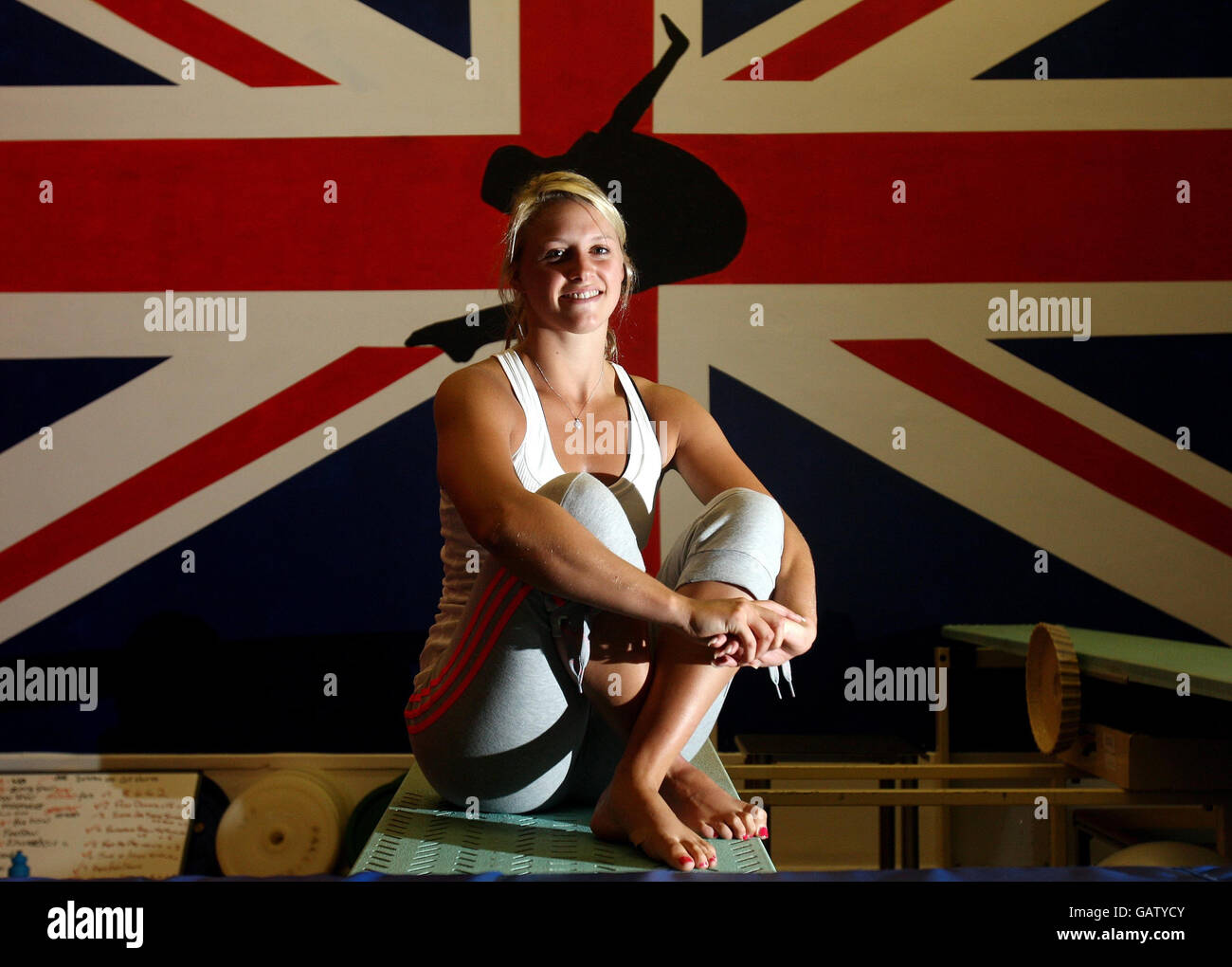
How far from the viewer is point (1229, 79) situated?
2.44 meters

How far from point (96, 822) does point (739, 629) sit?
6.56ft

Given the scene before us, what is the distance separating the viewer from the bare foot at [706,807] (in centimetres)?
95

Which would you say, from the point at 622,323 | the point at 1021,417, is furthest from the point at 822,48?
the point at 1021,417

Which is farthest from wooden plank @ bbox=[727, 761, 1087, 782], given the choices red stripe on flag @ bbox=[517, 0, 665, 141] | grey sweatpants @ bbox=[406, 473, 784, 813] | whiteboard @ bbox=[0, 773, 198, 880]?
red stripe on flag @ bbox=[517, 0, 665, 141]

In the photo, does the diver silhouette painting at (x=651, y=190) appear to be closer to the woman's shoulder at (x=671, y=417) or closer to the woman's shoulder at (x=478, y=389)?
the woman's shoulder at (x=671, y=417)

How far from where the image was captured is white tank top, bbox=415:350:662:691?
116 centimetres

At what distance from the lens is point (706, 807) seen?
97 cm

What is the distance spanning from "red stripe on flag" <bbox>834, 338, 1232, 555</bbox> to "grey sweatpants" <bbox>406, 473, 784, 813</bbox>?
1485mm

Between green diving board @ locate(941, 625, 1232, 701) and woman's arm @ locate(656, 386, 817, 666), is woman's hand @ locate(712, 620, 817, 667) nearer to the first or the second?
woman's arm @ locate(656, 386, 817, 666)

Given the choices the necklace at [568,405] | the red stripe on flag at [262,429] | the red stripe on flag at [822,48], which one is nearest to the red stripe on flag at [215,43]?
the red stripe on flag at [262,429]

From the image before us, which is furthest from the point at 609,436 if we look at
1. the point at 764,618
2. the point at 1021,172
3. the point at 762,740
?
the point at 1021,172

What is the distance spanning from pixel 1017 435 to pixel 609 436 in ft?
4.94

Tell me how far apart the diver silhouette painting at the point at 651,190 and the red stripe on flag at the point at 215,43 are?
525 mm
